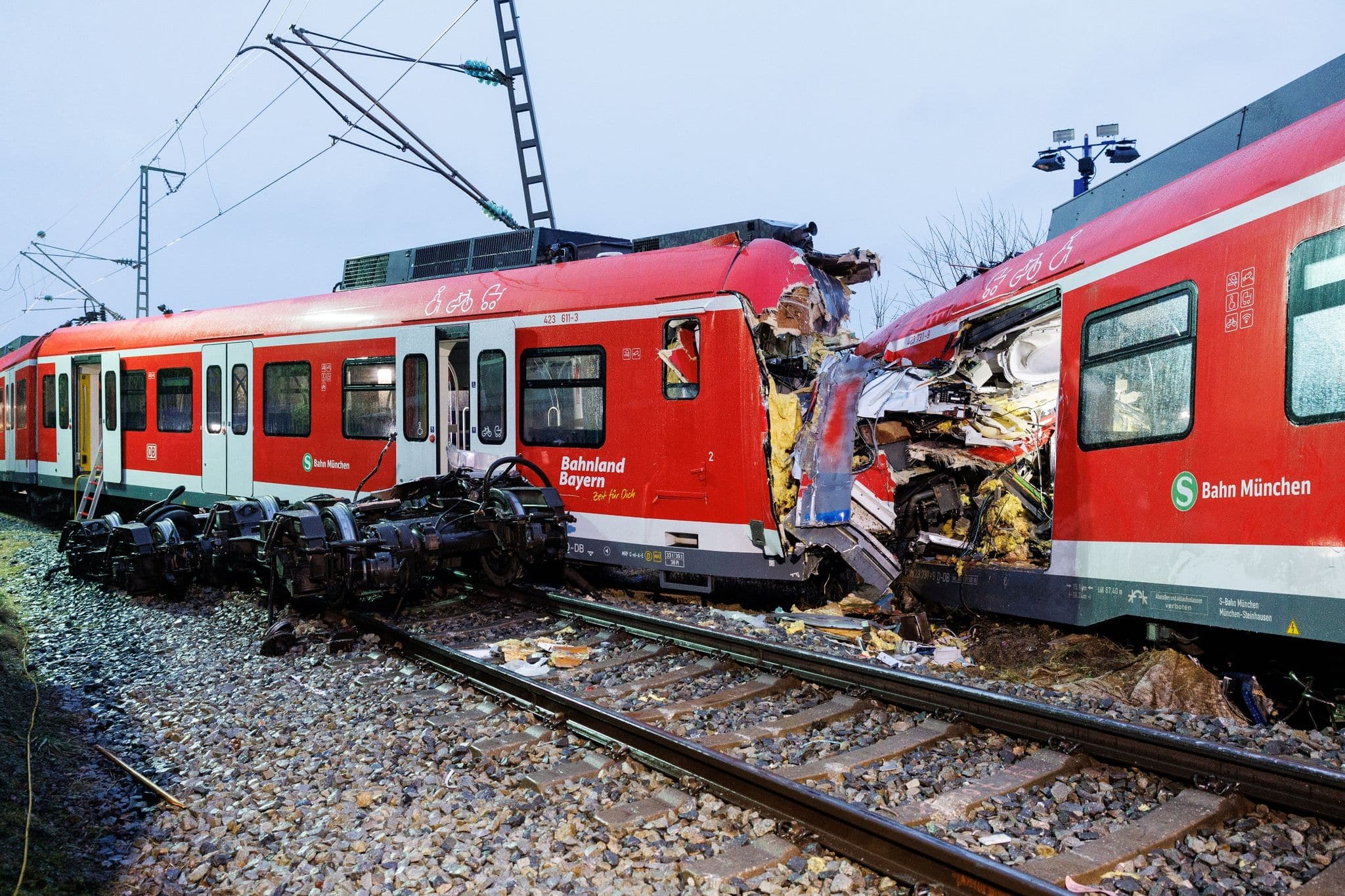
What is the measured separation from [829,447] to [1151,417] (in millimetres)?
2488

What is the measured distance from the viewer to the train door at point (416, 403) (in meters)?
9.84

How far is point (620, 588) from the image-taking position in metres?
9.32

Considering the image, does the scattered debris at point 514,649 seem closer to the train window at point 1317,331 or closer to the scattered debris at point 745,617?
the scattered debris at point 745,617

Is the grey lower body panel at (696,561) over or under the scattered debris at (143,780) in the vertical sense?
over

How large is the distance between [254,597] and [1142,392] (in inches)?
319

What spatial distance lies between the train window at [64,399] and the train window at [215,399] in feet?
16.5

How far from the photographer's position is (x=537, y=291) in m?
9.14

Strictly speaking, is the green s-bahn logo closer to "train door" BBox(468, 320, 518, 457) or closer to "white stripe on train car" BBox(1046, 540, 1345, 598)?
"white stripe on train car" BBox(1046, 540, 1345, 598)

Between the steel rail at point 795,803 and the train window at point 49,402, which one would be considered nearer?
the steel rail at point 795,803

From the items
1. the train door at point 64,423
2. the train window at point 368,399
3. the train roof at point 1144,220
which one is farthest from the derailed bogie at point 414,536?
the train door at point 64,423

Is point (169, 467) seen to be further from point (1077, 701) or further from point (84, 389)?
point (1077, 701)

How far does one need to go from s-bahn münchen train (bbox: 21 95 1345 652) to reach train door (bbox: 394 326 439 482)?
0.11 feet

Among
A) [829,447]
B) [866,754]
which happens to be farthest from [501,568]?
[866,754]

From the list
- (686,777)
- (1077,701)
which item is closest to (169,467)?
(686,777)
